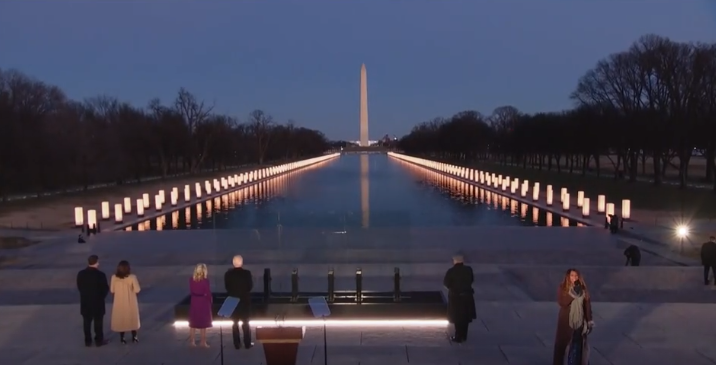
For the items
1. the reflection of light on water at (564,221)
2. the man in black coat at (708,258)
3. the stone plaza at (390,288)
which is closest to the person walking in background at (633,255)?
the stone plaza at (390,288)

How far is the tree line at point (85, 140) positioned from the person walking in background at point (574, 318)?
39.1 m

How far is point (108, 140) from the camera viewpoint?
54.3 metres

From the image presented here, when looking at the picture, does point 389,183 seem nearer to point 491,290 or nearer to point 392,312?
point 491,290

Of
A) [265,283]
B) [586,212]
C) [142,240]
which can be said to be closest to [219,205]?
[142,240]

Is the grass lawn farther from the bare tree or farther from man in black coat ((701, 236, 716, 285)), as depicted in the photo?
the bare tree

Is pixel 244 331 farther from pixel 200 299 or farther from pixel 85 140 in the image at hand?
pixel 85 140

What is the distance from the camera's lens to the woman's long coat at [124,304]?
28.7 feet

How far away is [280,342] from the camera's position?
6.80 metres

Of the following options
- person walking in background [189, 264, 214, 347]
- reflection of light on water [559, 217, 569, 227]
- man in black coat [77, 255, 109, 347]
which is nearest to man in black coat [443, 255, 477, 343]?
person walking in background [189, 264, 214, 347]

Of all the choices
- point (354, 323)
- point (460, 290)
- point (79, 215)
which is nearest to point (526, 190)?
point (79, 215)

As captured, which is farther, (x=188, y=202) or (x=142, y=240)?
(x=188, y=202)

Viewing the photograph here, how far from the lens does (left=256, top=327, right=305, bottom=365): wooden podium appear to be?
6.77m

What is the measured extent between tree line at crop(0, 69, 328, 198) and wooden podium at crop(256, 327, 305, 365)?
124ft

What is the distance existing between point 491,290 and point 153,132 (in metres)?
56.1
